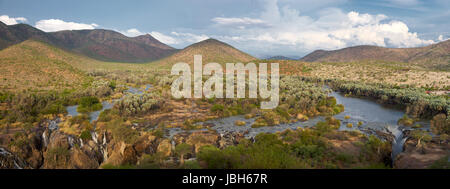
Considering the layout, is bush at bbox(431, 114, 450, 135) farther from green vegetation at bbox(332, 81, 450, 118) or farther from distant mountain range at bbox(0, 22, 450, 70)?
distant mountain range at bbox(0, 22, 450, 70)

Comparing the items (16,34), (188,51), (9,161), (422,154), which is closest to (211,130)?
(9,161)

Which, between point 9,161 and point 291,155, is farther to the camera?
point 291,155

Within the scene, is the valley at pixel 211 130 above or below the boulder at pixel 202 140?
above

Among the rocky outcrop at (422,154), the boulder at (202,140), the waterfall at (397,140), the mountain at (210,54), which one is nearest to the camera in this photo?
the rocky outcrop at (422,154)

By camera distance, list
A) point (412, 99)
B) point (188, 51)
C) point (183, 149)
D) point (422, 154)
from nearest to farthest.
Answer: point (422, 154) < point (183, 149) < point (412, 99) < point (188, 51)

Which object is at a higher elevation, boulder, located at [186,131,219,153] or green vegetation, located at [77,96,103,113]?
green vegetation, located at [77,96,103,113]

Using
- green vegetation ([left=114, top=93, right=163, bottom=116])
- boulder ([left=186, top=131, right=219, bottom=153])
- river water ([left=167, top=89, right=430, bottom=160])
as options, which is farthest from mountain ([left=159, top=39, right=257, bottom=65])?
boulder ([left=186, top=131, right=219, bottom=153])

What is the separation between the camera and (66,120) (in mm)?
29984

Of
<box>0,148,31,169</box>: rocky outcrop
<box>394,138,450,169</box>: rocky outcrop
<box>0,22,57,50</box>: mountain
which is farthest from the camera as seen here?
<box>0,22,57,50</box>: mountain

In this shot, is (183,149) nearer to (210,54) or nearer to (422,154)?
(422,154)

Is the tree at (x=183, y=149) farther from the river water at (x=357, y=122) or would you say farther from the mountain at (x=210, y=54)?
the mountain at (x=210, y=54)

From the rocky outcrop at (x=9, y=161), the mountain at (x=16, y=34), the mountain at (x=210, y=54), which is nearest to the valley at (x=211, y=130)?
the rocky outcrop at (x=9, y=161)
